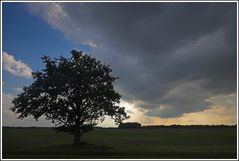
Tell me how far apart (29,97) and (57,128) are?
295 inches

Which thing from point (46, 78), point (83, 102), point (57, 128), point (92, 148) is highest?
point (46, 78)

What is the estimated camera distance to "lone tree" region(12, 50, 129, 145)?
6003 centimetres

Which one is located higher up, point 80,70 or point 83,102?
point 80,70

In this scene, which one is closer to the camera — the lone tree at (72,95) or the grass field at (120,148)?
the grass field at (120,148)

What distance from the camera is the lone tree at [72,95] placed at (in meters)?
60.0

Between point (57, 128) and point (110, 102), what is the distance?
10675 millimetres

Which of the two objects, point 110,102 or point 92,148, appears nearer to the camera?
point 92,148

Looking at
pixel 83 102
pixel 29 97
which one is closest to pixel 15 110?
pixel 29 97

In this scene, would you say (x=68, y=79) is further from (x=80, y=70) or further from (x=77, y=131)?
(x=77, y=131)

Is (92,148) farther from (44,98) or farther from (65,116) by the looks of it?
(44,98)

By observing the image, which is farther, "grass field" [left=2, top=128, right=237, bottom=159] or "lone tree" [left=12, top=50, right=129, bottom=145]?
"lone tree" [left=12, top=50, right=129, bottom=145]

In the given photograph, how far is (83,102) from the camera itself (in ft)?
202

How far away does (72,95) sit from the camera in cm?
6072

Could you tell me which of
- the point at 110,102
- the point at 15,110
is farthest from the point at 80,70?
the point at 15,110
